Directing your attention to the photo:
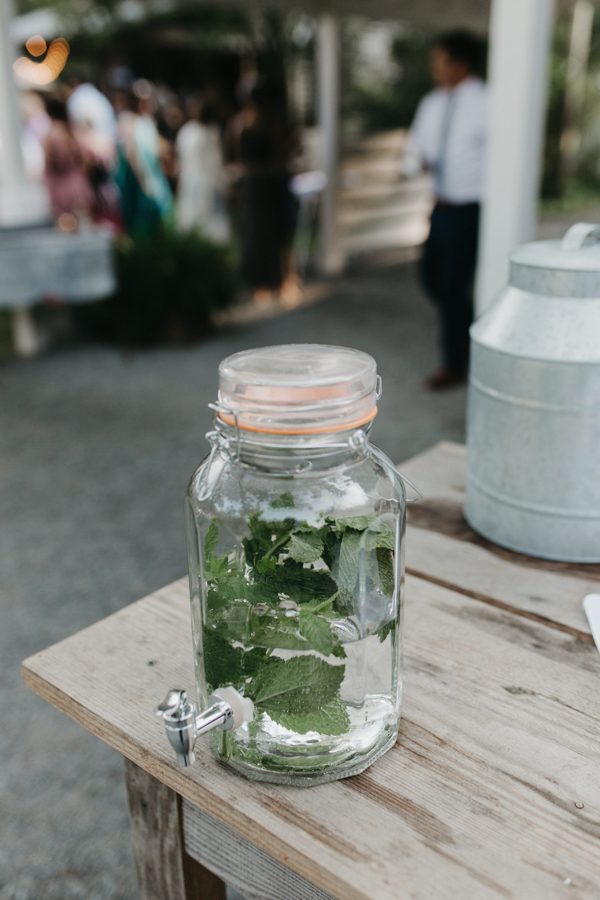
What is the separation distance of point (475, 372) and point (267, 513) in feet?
1.56

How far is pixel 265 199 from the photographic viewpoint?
6348 mm

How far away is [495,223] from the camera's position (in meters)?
3.38

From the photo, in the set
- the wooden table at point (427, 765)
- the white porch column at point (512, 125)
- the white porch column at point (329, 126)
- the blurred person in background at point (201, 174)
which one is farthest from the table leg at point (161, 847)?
the white porch column at point (329, 126)

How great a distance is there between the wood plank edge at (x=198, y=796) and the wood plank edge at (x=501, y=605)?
0.39 metres

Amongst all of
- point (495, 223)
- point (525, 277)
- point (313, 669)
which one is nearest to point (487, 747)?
point (313, 669)

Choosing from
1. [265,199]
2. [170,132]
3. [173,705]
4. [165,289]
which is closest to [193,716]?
[173,705]

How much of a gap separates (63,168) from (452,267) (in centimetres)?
296

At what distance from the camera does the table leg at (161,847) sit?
898mm

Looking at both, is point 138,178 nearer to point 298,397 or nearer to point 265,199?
point 265,199

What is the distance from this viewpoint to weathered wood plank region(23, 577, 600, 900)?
2.10 ft

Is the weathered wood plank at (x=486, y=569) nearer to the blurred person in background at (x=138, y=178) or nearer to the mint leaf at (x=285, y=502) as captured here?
the mint leaf at (x=285, y=502)

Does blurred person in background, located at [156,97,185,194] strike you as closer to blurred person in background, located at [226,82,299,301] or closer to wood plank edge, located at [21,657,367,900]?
blurred person in background, located at [226,82,299,301]

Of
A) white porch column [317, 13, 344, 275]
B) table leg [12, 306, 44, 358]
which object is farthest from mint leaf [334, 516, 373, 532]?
white porch column [317, 13, 344, 275]

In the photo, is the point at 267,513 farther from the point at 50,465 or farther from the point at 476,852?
the point at 50,465
